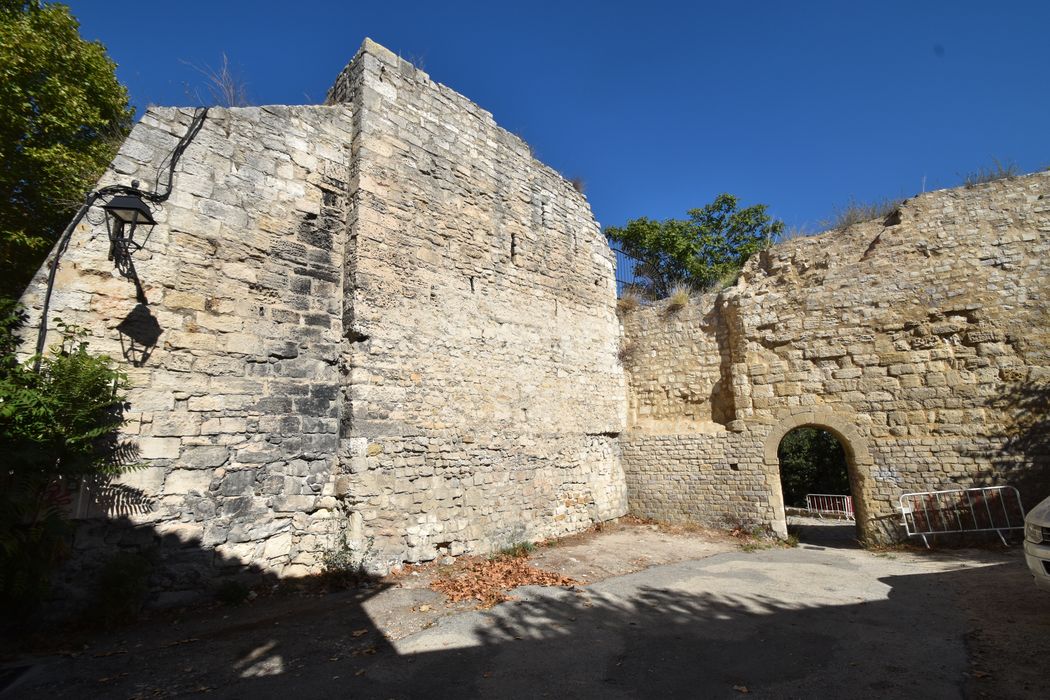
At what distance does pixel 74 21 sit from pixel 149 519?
848 cm

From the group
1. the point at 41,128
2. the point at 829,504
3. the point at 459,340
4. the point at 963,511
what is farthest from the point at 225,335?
the point at 829,504

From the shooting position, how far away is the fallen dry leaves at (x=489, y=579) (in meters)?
5.69

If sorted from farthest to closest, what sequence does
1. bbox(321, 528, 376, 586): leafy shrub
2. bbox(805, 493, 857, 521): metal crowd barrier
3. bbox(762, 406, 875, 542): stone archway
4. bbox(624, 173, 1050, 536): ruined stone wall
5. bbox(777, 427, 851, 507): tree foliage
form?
1. bbox(777, 427, 851, 507): tree foliage
2. bbox(805, 493, 857, 521): metal crowd barrier
3. bbox(762, 406, 875, 542): stone archway
4. bbox(624, 173, 1050, 536): ruined stone wall
5. bbox(321, 528, 376, 586): leafy shrub

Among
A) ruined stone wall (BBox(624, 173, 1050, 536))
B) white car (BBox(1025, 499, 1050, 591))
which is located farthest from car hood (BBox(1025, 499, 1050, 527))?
ruined stone wall (BBox(624, 173, 1050, 536))

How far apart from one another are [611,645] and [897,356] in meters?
7.95

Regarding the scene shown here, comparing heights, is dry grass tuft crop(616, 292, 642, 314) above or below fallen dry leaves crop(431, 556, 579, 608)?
above

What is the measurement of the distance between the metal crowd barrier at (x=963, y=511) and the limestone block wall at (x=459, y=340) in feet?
17.2

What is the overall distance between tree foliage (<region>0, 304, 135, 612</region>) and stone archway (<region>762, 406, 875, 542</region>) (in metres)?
10.1

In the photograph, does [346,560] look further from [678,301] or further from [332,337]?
[678,301]

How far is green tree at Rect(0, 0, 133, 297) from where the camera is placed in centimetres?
692

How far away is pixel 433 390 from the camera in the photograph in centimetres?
734

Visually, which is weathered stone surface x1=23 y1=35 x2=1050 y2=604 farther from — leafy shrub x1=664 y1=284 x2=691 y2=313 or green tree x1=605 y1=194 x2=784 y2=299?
green tree x1=605 y1=194 x2=784 y2=299

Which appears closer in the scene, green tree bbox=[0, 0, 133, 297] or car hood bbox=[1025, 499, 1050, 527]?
car hood bbox=[1025, 499, 1050, 527]

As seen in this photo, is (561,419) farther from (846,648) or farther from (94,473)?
(94,473)
